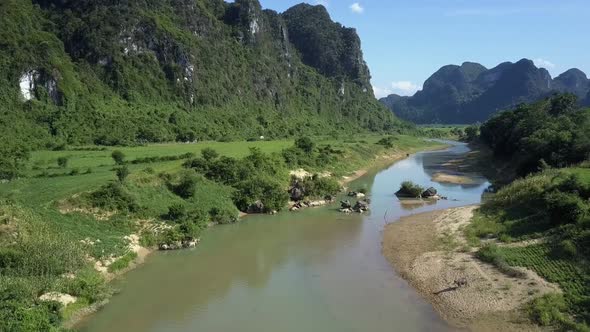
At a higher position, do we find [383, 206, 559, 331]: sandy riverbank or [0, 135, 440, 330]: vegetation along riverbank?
[0, 135, 440, 330]: vegetation along riverbank

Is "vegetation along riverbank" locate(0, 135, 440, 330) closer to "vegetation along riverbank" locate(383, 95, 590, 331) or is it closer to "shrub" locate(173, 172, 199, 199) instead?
"shrub" locate(173, 172, 199, 199)

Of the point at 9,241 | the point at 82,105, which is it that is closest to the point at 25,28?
the point at 82,105

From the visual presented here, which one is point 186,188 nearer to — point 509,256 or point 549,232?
point 509,256

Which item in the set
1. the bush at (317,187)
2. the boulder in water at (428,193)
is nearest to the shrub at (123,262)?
the bush at (317,187)

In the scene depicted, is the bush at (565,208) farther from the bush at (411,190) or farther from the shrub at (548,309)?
the bush at (411,190)

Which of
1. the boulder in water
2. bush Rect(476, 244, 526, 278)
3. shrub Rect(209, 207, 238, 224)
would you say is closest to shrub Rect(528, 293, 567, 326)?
bush Rect(476, 244, 526, 278)

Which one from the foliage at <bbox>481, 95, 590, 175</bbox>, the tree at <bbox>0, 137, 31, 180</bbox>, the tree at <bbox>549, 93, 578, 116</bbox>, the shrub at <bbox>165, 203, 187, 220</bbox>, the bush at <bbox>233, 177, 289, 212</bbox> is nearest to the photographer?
the shrub at <bbox>165, 203, 187, 220</bbox>

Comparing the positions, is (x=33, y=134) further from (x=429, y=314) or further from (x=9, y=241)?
(x=429, y=314)
